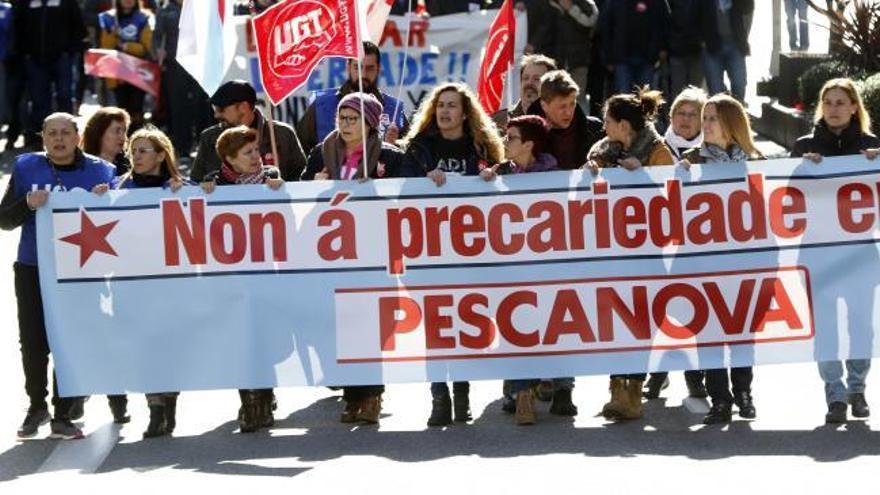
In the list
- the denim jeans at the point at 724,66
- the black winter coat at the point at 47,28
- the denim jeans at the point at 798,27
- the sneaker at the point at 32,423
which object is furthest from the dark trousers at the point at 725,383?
the black winter coat at the point at 47,28

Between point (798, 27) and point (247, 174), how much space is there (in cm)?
1273

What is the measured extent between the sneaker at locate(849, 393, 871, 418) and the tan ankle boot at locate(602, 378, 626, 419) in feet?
3.50

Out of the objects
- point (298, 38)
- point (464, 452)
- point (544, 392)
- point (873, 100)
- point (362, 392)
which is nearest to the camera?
point (464, 452)

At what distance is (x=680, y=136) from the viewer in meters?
13.2

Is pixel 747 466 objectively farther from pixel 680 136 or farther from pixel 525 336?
pixel 680 136

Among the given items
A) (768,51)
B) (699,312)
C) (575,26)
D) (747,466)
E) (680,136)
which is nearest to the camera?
(747,466)

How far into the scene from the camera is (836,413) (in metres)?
12.0

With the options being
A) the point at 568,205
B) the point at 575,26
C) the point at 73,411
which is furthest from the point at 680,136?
the point at 575,26

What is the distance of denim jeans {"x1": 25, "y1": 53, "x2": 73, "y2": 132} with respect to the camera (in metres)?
24.0

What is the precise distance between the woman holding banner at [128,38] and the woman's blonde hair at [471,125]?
36.5 ft

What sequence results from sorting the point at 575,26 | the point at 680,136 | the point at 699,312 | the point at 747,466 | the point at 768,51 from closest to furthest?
the point at 747,466 → the point at 699,312 → the point at 680,136 → the point at 575,26 → the point at 768,51

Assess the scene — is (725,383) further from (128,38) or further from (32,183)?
(128,38)

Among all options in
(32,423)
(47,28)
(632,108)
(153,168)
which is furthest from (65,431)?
(47,28)

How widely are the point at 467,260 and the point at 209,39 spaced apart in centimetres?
212
